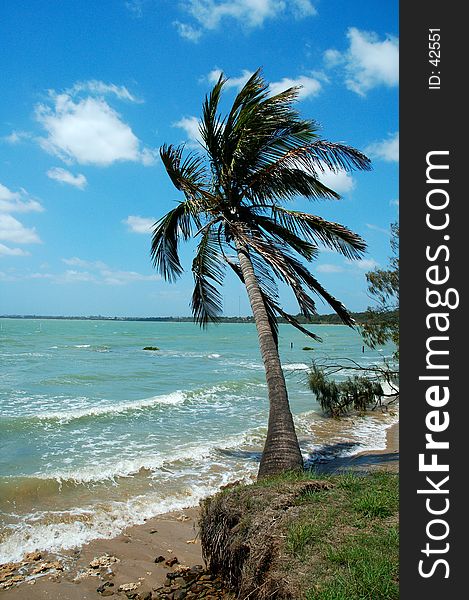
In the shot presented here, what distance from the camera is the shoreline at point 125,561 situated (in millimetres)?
5617

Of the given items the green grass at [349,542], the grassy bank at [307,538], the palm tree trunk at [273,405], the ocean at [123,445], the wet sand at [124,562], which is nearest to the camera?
the green grass at [349,542]

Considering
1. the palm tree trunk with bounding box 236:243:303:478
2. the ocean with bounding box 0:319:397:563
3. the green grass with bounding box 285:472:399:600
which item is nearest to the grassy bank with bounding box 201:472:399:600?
the green grass with bounding box 285:472:399:600

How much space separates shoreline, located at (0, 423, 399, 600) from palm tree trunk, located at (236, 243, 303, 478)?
148 centimetres

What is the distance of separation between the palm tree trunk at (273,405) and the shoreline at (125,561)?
1481 mm

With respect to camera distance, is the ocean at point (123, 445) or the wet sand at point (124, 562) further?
the ocean at point (123, 445)

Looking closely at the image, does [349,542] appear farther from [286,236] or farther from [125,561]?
[286,236]

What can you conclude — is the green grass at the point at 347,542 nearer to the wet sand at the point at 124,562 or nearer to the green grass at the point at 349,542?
the green grass at the point at 349,542

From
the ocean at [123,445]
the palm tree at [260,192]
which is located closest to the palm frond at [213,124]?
the palm tree at [260,192]

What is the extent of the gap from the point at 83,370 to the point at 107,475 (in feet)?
71.3

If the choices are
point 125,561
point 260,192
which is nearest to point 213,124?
point 260,192

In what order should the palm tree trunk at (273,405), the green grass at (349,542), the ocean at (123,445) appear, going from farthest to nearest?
the ocean at (123,445) → the palm tree trunk at (273,405) → the green grass at (349,542)

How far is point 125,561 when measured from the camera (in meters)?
6.38

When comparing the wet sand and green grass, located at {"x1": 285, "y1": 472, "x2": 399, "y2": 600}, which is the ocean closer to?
the wet sand

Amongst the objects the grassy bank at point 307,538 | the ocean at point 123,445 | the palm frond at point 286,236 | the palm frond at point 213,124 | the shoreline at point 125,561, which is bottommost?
the ocean at point 123,445
